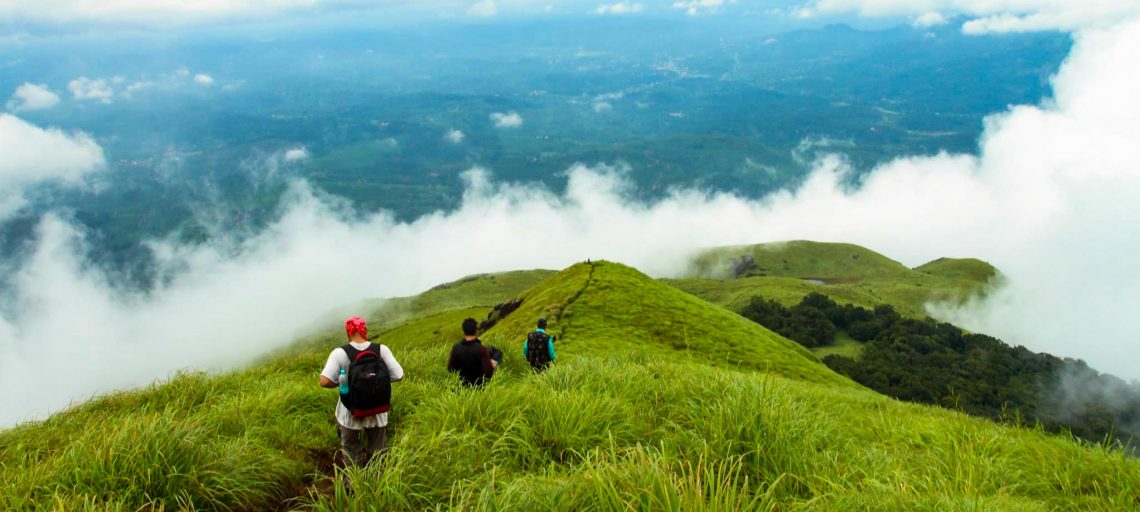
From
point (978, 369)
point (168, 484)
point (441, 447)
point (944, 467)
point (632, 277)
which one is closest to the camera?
point (168, 484)

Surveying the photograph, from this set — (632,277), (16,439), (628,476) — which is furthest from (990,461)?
(632,277)

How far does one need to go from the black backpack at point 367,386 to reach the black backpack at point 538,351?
20.3ft

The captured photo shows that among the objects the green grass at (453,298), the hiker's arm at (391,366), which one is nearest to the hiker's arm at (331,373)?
the hiker's arm at (391,366)

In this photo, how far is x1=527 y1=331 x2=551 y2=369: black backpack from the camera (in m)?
14.6

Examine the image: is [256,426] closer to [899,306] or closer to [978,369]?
[978,369]

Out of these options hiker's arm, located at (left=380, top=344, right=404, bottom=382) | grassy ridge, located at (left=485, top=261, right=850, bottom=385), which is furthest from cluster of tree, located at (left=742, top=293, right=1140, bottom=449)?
hiker's arm, located at (left=380, top=344, right=404, bottom=382)

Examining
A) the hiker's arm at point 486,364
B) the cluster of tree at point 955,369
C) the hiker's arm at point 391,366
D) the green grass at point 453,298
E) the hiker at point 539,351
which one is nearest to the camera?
the hiker's arm at point 391,366

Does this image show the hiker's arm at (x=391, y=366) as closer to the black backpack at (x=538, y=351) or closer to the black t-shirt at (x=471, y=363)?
the black t-shirt at (x=471, y=363)

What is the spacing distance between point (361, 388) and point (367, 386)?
0.09 metres

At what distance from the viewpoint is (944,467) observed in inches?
310

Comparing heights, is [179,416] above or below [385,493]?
below

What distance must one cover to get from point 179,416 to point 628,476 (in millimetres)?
9627

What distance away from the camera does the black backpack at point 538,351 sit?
14.6 metres

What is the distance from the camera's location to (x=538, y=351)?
14.6m
